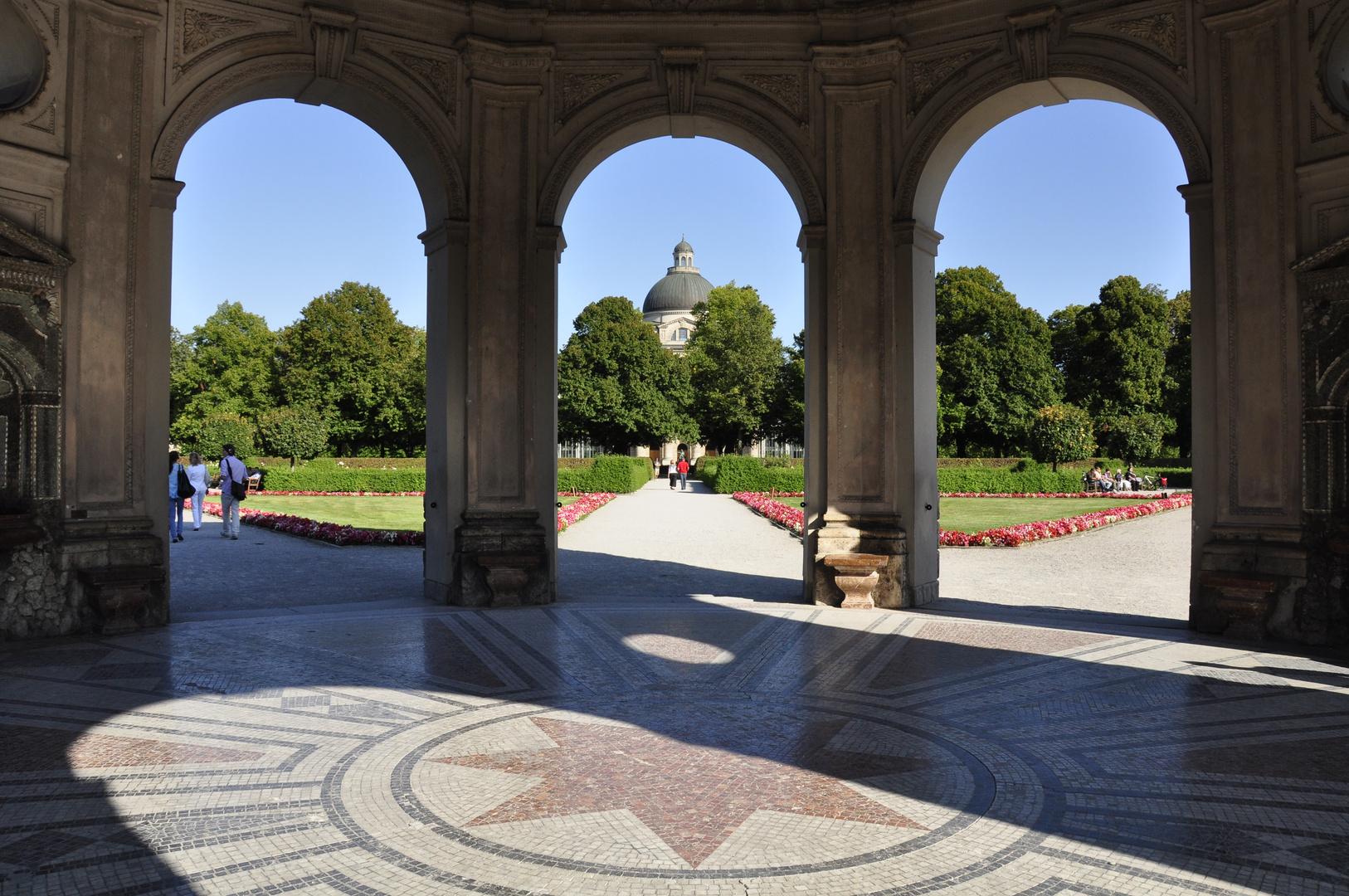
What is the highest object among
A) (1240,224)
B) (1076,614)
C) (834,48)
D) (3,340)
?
Result: (834,48)

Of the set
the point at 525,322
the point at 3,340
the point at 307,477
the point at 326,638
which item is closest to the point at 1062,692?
the point at 326,638

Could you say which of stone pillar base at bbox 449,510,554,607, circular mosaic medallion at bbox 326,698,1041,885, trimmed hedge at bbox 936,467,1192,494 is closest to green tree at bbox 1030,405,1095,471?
trimmed hedge at bbox 936,467,1192,494

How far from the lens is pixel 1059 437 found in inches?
1495

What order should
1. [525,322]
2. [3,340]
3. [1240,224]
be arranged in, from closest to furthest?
[3,340], [1240,224], [525,322]

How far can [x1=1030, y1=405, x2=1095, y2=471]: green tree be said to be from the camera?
38.1 metres

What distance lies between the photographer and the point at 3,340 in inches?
309

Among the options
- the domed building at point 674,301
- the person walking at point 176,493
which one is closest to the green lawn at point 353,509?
the person walking at point 176,493

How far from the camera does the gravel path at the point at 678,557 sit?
37.3ft

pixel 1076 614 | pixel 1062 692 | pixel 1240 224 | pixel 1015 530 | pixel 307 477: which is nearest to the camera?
pixel 1062 692

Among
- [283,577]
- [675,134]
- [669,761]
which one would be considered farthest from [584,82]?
[669,761]

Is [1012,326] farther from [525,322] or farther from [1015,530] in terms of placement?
[525,322]

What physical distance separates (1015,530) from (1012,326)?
3363 centimetres

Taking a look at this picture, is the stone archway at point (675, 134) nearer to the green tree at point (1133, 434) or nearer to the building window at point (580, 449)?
the green tree at point (1133, 434)

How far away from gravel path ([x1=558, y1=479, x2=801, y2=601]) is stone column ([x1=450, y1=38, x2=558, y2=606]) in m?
1.32
